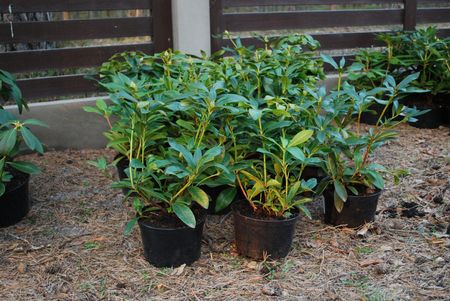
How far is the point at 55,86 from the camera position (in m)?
4.07

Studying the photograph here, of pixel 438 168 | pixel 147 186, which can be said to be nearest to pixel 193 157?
pixel 147 186

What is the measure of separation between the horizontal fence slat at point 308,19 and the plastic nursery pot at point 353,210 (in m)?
2.19

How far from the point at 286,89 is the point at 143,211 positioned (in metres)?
1.07

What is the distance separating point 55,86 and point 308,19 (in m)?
2.35

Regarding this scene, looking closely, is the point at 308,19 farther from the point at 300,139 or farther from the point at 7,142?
the point at 7,142

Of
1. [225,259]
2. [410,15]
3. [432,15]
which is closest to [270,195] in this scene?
[225,259]

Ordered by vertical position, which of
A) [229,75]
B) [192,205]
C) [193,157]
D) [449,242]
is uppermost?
[229,75]

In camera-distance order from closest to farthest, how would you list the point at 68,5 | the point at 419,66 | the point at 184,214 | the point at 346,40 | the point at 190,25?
the point at 184,214
the point at 68,5
the point at 190,25
the point at 419,66
the point at 346,40

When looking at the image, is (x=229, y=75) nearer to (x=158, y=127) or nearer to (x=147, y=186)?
(x=158, y=127)

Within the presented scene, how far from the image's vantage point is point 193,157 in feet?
7.63

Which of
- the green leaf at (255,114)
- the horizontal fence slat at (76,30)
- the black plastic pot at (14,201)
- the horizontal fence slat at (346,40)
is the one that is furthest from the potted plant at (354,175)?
the horizontal fence slat at (346,40)

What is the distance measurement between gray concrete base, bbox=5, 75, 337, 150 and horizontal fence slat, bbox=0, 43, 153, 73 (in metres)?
0.28

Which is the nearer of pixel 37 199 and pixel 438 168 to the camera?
pixel 37 199

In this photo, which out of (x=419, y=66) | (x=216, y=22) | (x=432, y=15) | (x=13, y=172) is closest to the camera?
(x=13, y=172)
